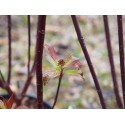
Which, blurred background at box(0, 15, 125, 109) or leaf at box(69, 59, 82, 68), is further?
blurred background at box(0, 15, 125, 109)

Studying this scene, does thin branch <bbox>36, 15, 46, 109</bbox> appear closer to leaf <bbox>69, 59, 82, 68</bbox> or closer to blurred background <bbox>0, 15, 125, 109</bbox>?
leaf <bbox>69, 59, 82, 68</bbox>

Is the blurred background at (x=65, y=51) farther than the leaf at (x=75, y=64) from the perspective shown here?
Yes

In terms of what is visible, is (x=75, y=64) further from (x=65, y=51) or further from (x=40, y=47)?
(x=65, y=51)

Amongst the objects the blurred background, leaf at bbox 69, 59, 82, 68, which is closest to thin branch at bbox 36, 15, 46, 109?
leaf at bbox 69, 59, 82, 68

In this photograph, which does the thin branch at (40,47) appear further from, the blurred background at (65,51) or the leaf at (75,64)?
the blurred background at (65,51)

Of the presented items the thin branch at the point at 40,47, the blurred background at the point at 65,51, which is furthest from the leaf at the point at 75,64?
the blurred background at the point at 65,51

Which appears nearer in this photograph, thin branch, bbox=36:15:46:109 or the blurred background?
thin branch, bbox=36:15:46:109
